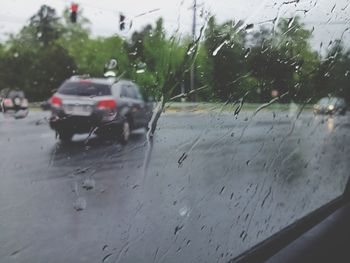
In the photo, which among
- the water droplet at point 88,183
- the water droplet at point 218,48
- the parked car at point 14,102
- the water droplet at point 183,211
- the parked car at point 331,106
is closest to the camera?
the parked car at point 14,102

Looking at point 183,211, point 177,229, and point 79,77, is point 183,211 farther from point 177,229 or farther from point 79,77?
point 79,77

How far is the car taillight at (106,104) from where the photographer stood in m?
1.42

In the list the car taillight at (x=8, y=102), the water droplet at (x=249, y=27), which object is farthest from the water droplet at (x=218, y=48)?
the car taillight at (x=8, y=102)

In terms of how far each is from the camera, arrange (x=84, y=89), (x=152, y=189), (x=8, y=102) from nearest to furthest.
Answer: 1. (x=8, y=102)
2. (x=84, y=89)
3. (x=152, y=189)

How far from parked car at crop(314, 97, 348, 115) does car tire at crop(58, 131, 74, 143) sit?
2.43 m

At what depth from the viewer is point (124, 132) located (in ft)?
5.14

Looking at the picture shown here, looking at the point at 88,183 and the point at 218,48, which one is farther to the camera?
the point at 218,48

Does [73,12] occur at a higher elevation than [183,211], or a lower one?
higher

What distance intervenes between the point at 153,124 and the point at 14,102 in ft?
1.94

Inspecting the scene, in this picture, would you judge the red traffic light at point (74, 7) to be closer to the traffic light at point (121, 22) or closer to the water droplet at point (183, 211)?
the traffic light at point (121, 22)

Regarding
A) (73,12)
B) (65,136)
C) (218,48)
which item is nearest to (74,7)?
(73,12)

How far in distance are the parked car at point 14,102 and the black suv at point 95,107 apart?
3.5 inches

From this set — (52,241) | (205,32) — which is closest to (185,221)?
(52,241)

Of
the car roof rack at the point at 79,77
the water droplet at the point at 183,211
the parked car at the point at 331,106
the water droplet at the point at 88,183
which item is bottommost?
the water droplet at the point at 183,211
